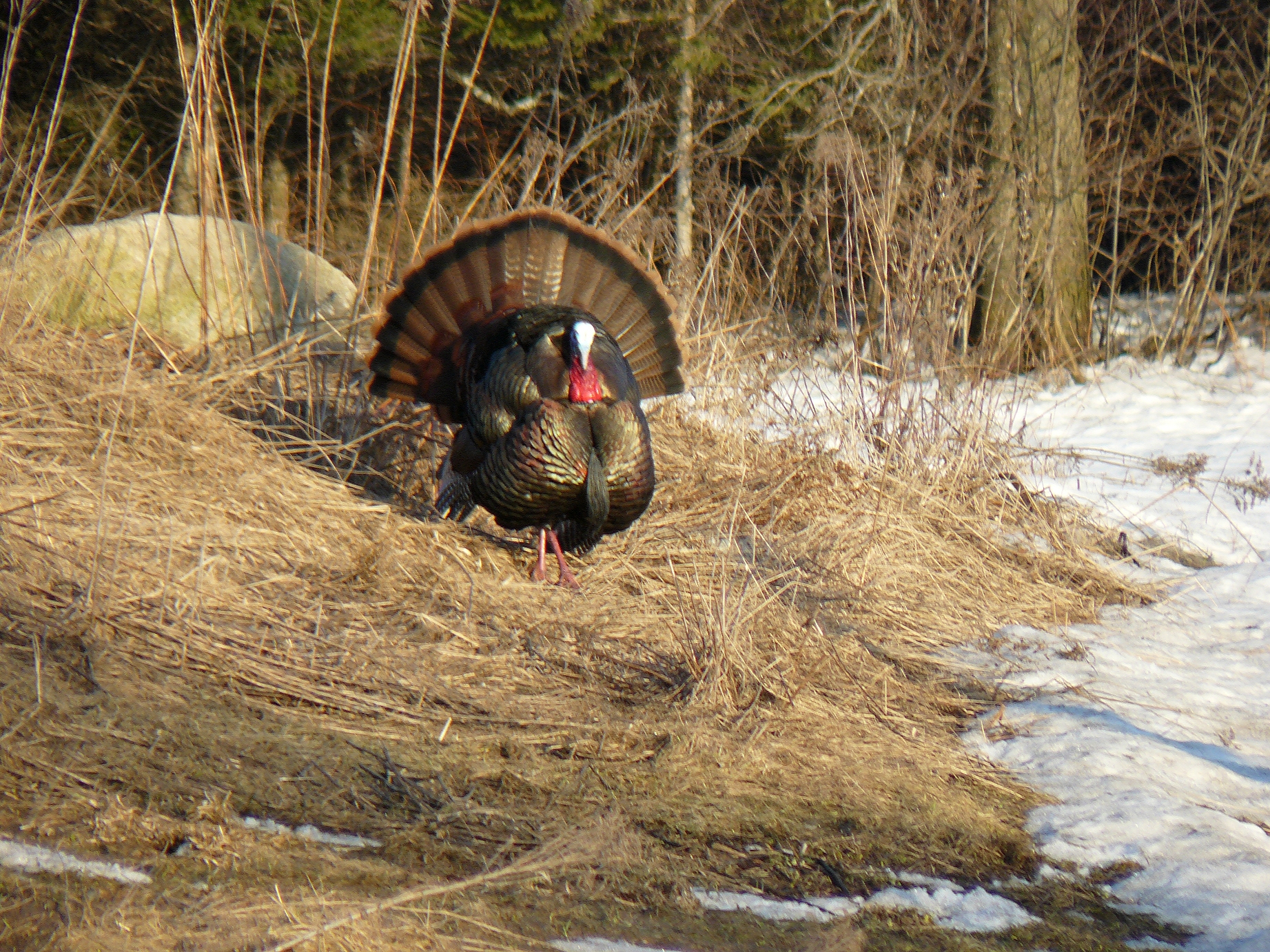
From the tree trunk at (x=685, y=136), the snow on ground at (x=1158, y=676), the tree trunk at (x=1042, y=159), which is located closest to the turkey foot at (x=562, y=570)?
the snow on ground at (x=1158, y=676)

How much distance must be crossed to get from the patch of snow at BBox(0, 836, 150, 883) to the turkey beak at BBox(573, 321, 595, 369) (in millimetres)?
2357

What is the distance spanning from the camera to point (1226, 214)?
8.91 meters

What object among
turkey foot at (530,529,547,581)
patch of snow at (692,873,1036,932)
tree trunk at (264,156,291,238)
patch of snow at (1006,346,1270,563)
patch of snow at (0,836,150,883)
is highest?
tree trunk at (264,156,291,238)

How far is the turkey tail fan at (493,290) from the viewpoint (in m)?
4.34

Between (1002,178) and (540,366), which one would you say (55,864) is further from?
(1002,178)

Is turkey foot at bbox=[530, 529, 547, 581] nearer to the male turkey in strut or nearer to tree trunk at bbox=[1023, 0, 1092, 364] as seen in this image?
the male turkey in strut

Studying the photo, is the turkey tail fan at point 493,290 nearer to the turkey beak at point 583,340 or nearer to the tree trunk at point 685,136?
the turkey beak at point 583,340

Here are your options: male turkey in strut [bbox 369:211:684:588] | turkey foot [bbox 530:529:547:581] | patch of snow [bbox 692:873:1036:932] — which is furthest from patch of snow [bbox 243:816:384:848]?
turkey foot [bbox 530:529:547:581]

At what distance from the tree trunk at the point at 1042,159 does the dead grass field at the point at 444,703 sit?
14.5 ft

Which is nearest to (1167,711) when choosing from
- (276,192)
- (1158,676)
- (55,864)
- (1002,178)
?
(1158,676)

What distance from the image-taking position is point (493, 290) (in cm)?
443

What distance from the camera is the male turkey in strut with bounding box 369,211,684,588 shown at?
3959mm

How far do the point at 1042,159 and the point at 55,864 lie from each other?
28.0 feet

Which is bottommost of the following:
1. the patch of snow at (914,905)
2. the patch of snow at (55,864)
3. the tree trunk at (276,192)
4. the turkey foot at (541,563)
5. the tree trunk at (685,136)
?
the patch of snow at (914,905)
